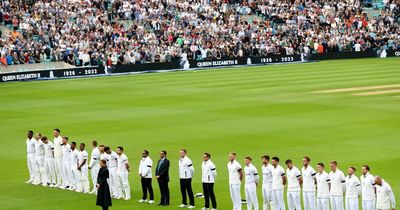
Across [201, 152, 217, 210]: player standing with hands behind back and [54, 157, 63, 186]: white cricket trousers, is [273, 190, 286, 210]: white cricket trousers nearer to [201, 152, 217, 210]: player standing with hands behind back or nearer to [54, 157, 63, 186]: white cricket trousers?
[201, 152, 217, 210]: player standing with hands behind back

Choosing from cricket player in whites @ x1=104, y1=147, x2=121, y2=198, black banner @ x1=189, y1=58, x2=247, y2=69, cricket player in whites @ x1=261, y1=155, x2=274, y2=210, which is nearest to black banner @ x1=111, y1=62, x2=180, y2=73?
black banner @ x1=189, y1=58, x2=247, y2=69

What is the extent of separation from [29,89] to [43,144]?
30177 mm

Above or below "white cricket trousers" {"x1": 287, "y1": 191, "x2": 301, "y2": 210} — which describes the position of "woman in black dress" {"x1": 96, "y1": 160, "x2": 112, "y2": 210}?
above

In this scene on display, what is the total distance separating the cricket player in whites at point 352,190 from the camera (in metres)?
22.6

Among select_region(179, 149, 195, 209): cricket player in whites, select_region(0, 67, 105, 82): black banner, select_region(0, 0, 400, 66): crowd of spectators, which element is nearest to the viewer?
select_region(179, 149, 195, 209): cricket player in whites

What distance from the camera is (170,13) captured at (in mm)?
80125

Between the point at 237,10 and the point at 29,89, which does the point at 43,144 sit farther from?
the point at 237,10

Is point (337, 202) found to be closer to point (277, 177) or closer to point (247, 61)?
point (277, 177)

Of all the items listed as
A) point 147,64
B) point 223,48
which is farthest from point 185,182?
point 223,48

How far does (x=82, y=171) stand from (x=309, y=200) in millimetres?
8141

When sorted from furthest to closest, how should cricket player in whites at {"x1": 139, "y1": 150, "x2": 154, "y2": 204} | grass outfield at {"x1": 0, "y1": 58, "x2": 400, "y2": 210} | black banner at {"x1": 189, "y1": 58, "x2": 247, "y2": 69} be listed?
black banner at {"x1": 189, "y1": 58, "x2": 247, "y2": 69}
grass outfield at {"x1": 0, "y1": 58, "x2": 400, "y2": 210}
cricket player in whites at {"x1": 139, "y1": 150, "x2": 154, "y2": 204}

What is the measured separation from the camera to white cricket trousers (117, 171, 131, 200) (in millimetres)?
26778

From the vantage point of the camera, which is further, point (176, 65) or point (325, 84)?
point (176, 65)

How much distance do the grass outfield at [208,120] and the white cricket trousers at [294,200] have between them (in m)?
2.41
